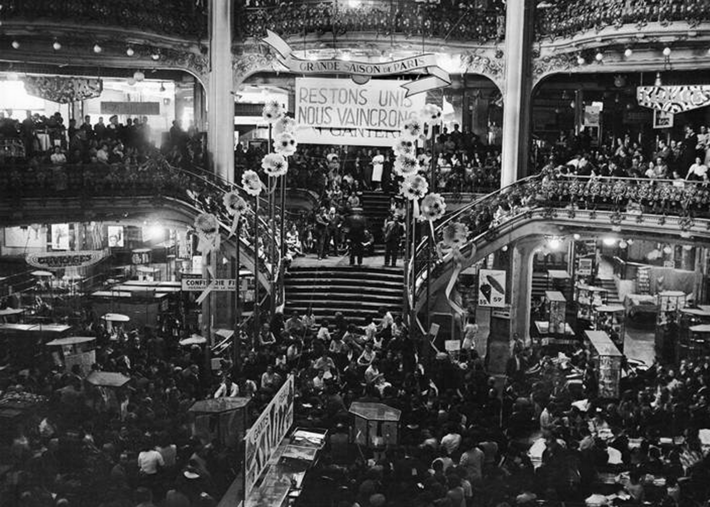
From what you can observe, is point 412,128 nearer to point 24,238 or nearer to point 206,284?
point 206,284

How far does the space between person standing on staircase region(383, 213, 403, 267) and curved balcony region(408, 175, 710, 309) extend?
2.31 ft

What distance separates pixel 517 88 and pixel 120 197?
12244 mm

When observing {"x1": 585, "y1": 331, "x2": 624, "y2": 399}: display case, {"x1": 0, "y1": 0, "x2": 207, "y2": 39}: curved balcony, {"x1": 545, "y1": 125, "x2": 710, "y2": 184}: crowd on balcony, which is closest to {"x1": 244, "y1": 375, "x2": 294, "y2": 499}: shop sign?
{"x1": 585, "y1": 331, "x2": 624, "y2": 399}: display case

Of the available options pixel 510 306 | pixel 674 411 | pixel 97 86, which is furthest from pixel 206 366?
pixel 97 86

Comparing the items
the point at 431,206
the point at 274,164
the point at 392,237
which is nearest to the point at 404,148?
the point at 431,206

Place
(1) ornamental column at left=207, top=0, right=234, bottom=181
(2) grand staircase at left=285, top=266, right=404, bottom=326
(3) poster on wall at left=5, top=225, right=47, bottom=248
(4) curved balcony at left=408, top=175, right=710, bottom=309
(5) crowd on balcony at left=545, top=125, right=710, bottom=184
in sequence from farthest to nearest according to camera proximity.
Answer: (3) poster on wall at left=5, top=225, right=47, bottom=248
(1) ornamental column at left=207, top=0, right=234, bottom=181
(2) grand staircase at left=285, top=266, right=404, bottom=326
(5) crowd on balcony at left=545, top=125, right=710, bottom=184
(4) curved balcony at left=408, top=175, right=710, bottom=309

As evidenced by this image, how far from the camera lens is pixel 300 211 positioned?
30.5 m

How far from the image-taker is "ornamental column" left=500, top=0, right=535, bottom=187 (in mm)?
26641

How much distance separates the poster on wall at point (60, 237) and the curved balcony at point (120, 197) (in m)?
5.63

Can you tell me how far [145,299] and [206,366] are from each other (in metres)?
7.79

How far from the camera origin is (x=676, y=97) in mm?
24188

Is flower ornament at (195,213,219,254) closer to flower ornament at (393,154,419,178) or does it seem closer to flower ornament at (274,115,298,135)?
flower ornament at (274,115,298,135)

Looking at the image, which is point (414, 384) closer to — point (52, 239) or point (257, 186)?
point (257, 186)

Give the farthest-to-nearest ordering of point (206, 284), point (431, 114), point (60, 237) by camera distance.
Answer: point (60, 237), point (431, 114), point (206, 284)
